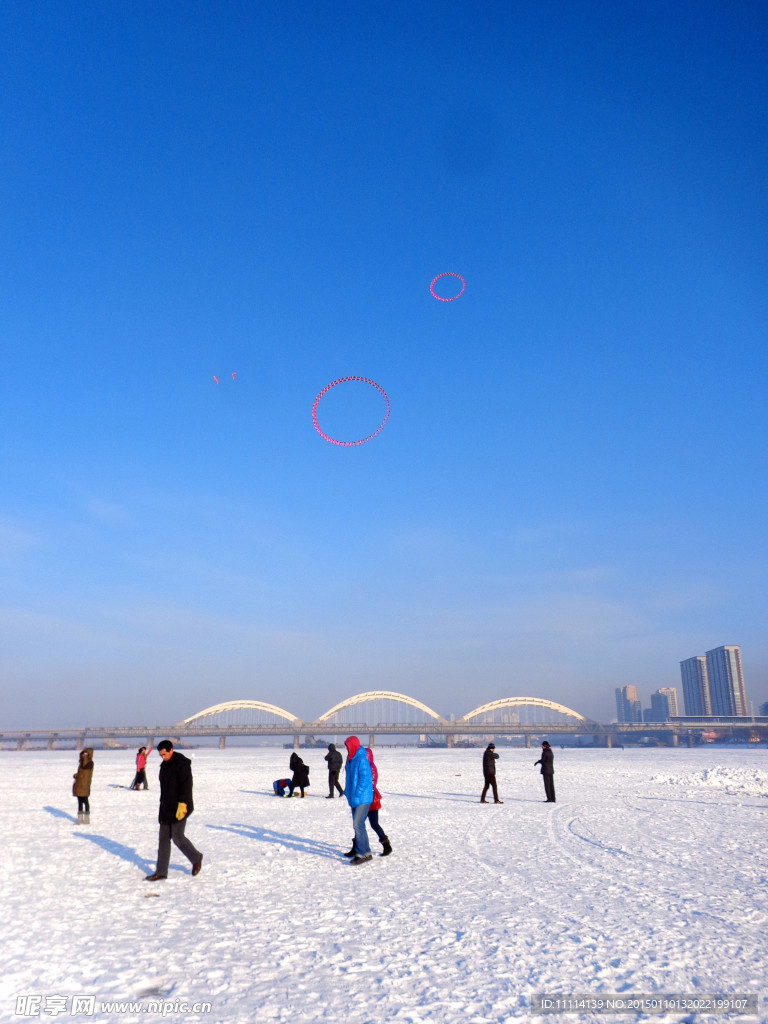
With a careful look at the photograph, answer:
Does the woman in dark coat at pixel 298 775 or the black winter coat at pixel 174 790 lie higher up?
the black winter coat at pixel 174 790

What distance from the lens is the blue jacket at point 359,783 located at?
10500mm

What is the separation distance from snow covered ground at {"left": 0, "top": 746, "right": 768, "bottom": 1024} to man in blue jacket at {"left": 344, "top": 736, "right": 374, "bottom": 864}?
0.90 ft

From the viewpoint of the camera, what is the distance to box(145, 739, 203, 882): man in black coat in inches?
358

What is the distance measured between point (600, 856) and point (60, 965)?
27.7ft

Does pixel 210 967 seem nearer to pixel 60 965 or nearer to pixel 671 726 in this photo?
pixel 60 965

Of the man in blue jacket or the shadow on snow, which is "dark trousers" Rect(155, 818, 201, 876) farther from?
the shadow on snow

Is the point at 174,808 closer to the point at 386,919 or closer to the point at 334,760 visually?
the point at 386,919

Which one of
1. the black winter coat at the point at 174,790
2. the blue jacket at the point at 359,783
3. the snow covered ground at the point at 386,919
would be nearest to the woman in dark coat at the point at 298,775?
the snow covered ground at the point at 386,919

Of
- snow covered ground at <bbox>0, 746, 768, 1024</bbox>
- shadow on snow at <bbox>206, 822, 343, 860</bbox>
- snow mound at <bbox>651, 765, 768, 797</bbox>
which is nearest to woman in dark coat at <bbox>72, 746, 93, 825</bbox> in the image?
snow covered ground at <bbox>0, 746, 768, 1024</bbox>

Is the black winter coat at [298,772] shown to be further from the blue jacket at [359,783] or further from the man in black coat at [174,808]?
the man in black coat at [174,808]

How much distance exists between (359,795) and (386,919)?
3171mm

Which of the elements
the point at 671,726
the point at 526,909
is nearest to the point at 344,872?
the point at 526,909

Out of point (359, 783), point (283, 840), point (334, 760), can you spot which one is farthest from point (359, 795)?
point (334, 760)

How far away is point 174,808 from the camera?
359 inches
